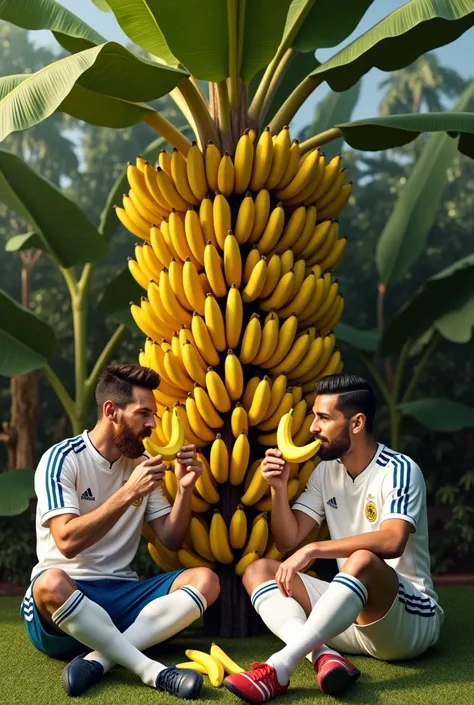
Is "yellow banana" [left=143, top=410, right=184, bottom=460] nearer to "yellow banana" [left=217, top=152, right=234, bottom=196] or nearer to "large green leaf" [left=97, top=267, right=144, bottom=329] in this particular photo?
"yellow banana" [left=217, top=152, right=234, bottom=196]

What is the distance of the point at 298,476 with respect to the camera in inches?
146

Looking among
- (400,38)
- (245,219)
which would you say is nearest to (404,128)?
(400,38)

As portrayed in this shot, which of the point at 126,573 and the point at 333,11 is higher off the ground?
the point at 333,11

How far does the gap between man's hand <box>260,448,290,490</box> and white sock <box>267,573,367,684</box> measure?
0.56 meters

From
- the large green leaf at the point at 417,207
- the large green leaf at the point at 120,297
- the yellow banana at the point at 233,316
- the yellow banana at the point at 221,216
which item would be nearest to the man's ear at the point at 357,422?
the yellow banana at the point at 233,316

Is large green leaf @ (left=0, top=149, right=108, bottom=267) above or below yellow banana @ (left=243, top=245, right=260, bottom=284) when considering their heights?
above

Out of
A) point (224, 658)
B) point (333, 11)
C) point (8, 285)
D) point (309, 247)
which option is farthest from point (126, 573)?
point (8, 285)

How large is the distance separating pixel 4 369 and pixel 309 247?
6.44ft

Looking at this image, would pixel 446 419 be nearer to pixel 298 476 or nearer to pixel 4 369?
pixel 298 476

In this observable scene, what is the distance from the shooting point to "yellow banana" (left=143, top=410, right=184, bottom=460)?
308cm

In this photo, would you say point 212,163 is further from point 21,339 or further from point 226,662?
point 226,662

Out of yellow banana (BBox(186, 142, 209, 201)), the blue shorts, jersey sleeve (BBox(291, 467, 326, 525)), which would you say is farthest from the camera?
yellow banana (BBox(186, 142, 209, 201))

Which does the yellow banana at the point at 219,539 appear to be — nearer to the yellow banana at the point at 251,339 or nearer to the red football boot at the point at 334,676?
the yellow banana at the point at 251,339

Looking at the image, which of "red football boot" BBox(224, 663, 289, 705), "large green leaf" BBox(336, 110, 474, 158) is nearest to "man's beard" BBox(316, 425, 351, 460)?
"red football boot" BBox(224, 663, 289, 705)
